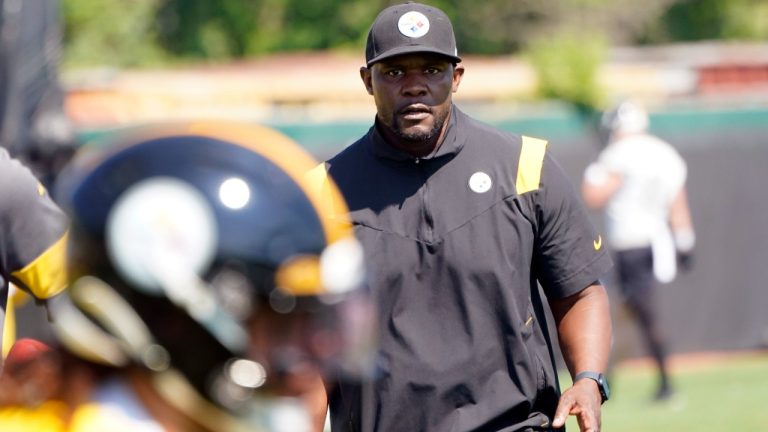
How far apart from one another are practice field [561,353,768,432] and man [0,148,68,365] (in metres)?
6.53

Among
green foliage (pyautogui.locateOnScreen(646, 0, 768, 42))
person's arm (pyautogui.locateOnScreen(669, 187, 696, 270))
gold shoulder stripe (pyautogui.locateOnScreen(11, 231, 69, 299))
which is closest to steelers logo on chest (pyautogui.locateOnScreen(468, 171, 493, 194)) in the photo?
gold shoulder stripe (pyautogui.locateOnScreen(11, 231, 69, 299))

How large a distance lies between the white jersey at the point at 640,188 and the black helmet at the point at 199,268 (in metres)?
8.52

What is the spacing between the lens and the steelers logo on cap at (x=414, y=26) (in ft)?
13.4

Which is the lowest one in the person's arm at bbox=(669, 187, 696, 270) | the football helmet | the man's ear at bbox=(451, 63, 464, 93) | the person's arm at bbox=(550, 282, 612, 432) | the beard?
the person's arm at bbox=(669, 187, 696, 270)

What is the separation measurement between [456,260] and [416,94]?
0.46 m

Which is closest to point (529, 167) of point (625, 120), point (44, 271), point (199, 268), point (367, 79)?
point (367, 79)

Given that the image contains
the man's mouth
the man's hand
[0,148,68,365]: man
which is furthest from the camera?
the man's mouth

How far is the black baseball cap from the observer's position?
13.4ft

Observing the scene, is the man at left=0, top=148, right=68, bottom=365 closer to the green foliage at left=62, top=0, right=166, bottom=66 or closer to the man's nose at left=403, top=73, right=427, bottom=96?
the man's nose at left=403, top=73, right=427, bottom=96

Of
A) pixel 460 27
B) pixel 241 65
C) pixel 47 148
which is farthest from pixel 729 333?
pixel 460 27

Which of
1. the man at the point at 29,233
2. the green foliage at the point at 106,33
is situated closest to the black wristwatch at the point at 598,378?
the man at the point at 29,233

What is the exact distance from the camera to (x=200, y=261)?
2137mm

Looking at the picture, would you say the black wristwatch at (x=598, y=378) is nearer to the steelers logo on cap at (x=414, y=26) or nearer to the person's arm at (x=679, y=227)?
the steelers logo on cap at (x=414, y=26)

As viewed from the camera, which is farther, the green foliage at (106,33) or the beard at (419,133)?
the green foliage at (106,33)
